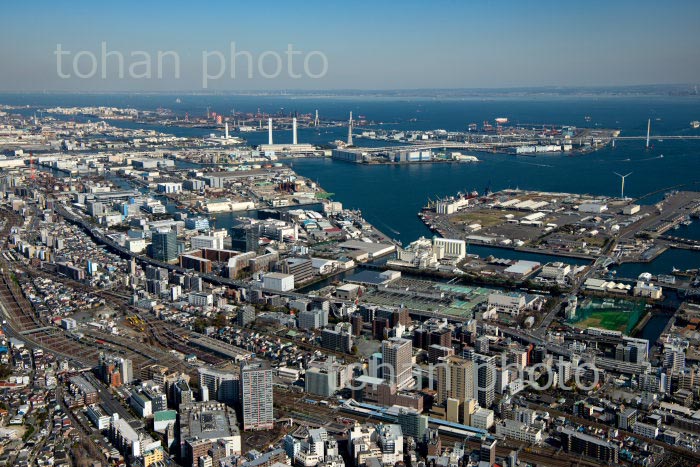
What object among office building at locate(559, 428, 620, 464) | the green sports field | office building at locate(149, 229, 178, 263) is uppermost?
office building at locate(149, 229, 178, 263)

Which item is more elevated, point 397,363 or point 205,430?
point 397,363

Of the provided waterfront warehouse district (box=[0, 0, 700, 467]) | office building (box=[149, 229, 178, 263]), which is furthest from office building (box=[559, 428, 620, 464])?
office building (box=[149, 229, 178, 263])

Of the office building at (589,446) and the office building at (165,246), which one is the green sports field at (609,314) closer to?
the office building at (589,446)

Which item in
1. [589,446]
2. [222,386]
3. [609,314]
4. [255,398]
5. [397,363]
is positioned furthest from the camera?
[609,314]

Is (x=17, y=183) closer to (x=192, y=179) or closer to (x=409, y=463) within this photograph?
(x=192, y=179)

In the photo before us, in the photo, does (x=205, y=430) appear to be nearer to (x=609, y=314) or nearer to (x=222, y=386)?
(x=222, y=386)

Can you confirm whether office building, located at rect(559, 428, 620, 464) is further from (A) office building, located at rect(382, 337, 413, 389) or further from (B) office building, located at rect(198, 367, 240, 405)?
(B) office building, located at rect(198, 367, 240, 405)

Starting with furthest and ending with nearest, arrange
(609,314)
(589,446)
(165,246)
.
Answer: (165,246), (609,314), (589,446)

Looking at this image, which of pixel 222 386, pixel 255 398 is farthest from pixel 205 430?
pixel 222 386

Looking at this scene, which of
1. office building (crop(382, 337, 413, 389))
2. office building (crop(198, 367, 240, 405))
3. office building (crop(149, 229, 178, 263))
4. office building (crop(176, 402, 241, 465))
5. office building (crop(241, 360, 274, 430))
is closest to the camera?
office building (crop(176, 402, 241, 465))

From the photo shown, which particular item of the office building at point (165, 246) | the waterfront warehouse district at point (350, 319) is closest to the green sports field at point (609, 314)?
the waterfront warehouse district at point (350, 319)

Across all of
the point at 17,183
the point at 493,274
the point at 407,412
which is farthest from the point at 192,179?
the point at 407,412
